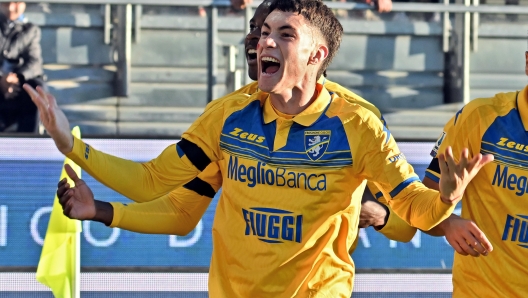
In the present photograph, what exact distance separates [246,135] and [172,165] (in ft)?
1.17

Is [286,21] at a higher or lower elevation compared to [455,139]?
higher

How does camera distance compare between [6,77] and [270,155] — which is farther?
[6,77]

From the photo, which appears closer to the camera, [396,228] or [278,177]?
[278,177]

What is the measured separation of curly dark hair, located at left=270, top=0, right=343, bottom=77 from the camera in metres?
3.73

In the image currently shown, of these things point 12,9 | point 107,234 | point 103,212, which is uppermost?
point 12,9

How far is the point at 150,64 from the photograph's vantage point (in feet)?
28.8

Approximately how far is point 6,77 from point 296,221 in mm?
4775

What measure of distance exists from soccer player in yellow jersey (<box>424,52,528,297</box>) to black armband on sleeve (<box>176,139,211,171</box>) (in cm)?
112

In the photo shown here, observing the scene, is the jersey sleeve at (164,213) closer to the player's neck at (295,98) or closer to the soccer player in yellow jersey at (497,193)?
the player's neck at (295,98)

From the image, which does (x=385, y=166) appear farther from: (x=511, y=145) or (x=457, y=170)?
(x=511, y=145)

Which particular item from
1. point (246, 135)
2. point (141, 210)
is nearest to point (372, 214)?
point (246, 135)

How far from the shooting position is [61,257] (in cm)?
571

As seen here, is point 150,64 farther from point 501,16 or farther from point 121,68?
point 501,16

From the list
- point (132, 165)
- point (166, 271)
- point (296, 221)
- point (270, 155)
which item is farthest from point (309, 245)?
point (166, 271)
